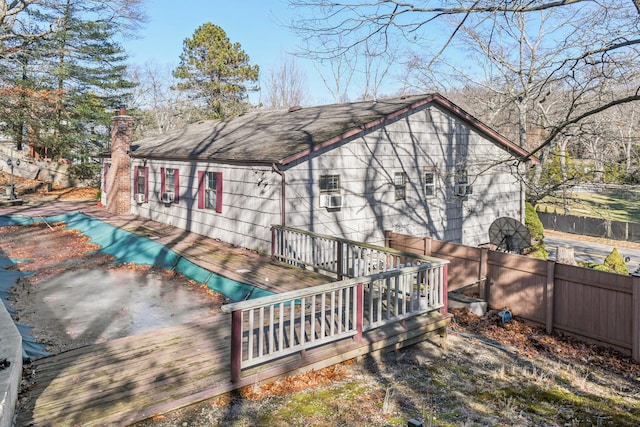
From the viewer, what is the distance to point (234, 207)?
12.9 metres

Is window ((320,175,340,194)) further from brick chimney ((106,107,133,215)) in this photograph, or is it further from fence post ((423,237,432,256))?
brick chimney ((106,107,133,215))

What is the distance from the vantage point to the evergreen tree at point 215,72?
118 feet

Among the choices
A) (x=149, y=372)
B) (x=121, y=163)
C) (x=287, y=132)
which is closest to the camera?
(x=149, y=372)

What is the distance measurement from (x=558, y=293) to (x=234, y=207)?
8465mm

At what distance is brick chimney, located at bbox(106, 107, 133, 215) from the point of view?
61.9 ft

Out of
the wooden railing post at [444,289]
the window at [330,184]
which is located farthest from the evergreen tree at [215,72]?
the wooden railing post at [444,289]

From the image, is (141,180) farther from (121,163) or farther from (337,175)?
(337,175)

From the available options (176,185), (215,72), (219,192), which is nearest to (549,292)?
(219,192)

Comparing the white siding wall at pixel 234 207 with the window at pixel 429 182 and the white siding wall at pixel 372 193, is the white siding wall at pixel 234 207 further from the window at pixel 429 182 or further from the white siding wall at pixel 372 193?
the window at pixel 429 182

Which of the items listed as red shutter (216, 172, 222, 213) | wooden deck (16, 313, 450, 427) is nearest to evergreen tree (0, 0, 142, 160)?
red shutter (216, 172, 222, 213)

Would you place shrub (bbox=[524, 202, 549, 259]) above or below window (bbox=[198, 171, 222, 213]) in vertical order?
below

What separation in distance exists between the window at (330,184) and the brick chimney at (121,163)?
1097 centimetres

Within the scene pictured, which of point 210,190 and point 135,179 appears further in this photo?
point 135,179

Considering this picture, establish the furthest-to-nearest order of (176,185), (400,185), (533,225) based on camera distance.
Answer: (533,225) → (176,185) → (400,185)
